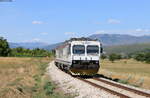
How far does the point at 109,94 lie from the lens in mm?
20000

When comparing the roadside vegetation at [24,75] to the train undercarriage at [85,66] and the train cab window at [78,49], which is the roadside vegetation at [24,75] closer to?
the train undercarriage at [85,66]

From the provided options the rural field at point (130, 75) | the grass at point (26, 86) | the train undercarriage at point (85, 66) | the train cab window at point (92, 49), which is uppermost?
the train cab window at point (92, 49)

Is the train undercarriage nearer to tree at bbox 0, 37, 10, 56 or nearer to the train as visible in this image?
the train

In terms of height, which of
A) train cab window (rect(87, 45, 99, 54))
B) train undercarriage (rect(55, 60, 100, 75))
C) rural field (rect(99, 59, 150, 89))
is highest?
train cab window (rect(87, 45, 99, 54))

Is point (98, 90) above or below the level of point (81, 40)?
below

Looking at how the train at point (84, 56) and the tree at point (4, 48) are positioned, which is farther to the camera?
the tree at point (4, 48)

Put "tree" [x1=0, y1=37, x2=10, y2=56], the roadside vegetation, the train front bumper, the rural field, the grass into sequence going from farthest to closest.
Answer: "tree" [x1=0, y1=37, x2=10, y2=56] < the train front bumper < the rural field < the roadside vegetation < the grass

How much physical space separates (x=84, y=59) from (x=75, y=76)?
3.31 meters

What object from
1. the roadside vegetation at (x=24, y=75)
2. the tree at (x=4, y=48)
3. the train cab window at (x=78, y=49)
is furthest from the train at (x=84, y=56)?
the tree at (x=4, y=48)

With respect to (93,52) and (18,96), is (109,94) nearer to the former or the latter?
(18,96)

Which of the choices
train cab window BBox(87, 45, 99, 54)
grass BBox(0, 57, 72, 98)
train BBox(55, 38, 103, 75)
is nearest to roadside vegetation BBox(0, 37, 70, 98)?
grass BBox(0, 57, 72, 98)

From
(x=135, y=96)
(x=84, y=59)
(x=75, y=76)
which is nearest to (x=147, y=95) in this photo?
(x=135, y=96)

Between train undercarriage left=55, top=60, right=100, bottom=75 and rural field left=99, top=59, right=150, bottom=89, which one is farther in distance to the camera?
train undercarriage left=55, top=60, right=100, bottom=75

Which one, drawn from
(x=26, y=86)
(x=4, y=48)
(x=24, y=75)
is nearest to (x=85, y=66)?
(x=26, y=86)
